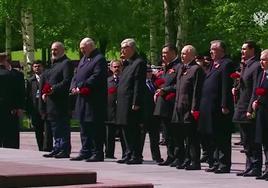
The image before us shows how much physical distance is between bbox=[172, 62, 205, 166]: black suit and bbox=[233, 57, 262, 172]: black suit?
3.12ft

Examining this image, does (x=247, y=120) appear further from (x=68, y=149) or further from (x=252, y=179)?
(x=68, y=149)

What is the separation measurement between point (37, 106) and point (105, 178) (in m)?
7.93

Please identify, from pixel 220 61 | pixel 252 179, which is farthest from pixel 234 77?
pixel 252 179

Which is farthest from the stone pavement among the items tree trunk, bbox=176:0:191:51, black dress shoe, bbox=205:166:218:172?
tree trunk, bbox=176:0:191:51

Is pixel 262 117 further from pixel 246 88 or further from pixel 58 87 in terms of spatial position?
pixel 58 87

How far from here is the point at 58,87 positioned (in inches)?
759

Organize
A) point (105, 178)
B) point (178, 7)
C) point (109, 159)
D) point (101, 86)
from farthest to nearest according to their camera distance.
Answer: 1. point (178, 7)
2. point (109, 159)
3. point (101, 86)
4. point (105, 178)

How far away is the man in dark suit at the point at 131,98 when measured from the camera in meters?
18.3

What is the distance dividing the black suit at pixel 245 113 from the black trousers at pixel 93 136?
129 inches

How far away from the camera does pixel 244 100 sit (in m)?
16.5

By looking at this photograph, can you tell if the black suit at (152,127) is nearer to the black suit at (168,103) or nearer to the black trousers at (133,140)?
the black trousers at (133,140)

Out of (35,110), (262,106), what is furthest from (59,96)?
(262,106)

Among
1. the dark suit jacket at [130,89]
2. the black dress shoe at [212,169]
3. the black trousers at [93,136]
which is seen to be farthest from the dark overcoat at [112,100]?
the black dress shoe at [212,169]

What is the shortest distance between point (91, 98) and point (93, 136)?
0.70 metres
